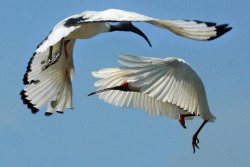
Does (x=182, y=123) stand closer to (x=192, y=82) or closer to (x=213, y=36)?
(x=192, y=82)

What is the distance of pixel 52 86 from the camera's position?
32.7 feet

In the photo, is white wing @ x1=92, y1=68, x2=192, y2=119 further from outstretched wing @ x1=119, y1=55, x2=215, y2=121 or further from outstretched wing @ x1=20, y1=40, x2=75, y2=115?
outstretched wing @ x1=119, y1=55, x2=215, y2=121

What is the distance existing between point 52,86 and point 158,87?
6.08ft

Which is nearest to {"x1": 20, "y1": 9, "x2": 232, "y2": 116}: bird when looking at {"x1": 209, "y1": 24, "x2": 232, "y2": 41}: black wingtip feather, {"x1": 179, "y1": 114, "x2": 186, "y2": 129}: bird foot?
{"x1": 209, "y1": 24, "x2": 232, "y2": 41}: black wingtip feather

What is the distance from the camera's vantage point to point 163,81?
8.80 meters

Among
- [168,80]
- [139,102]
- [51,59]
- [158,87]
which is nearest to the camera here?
[158,87]

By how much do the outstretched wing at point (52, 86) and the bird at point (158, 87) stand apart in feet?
1.32

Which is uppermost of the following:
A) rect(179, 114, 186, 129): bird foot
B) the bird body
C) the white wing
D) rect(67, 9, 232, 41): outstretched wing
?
rect(67, 9, 232, 41): outstretched wing

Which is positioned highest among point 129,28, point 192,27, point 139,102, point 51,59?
point 129,28

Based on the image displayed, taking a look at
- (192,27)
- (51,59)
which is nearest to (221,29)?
(192,27)

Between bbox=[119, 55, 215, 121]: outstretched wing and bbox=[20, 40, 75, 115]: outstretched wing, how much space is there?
A: 1.30m

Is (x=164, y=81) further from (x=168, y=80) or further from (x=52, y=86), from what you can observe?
(x=52, y=86)

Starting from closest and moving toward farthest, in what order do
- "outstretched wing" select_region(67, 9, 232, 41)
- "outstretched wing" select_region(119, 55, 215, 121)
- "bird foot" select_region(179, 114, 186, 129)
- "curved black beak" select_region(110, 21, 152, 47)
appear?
"outstretched wing" select_region(67, 9, 232, 41), "outstretched wing" select_region(119, 55, 215, 121), "curved black beak" select_region(110, 21, 152, 47), "bird foot" select_region(179, 114, 186, 129)

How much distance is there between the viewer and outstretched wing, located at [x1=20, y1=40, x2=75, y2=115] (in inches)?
385
